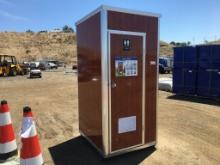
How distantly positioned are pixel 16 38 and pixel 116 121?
75.4 meters

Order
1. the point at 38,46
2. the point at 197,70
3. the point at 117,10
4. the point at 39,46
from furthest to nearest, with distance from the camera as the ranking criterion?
the point at 39,46 → the point at 38,46 → the point at 197,70 → the point at 117,10

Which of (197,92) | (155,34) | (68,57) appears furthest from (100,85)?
(68,57)

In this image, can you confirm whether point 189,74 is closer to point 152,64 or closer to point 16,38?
point 152,64

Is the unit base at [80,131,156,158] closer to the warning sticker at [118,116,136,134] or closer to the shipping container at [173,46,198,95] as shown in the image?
the warning sticker at [118,116,136,134]

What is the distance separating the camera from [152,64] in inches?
165

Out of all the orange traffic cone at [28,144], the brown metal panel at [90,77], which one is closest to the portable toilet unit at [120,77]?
the brown metal panel at [90,77]

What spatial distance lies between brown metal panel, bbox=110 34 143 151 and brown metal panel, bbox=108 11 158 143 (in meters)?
0.16

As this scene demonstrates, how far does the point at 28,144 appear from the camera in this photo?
10.2ft

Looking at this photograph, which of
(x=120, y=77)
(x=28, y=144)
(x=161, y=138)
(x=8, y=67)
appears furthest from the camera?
(x=8, y=67)

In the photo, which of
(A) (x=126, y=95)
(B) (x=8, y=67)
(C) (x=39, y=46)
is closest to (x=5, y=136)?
(A) (x=126, y=95)

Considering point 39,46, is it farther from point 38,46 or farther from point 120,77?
point 120,77

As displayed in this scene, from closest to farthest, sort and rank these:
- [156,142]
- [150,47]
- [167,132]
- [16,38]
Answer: [150,47], [156,142], [167,132], [16,38]

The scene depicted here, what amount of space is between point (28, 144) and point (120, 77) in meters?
1.82

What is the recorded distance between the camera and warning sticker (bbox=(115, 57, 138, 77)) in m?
3.77
